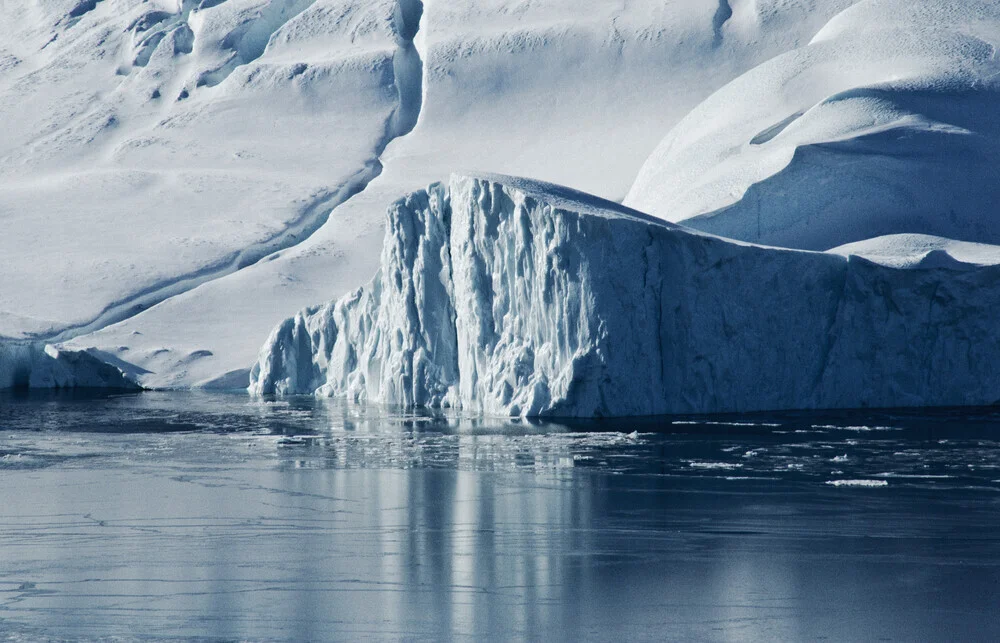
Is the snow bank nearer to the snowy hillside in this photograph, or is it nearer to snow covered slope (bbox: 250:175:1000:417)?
the snowy hillside

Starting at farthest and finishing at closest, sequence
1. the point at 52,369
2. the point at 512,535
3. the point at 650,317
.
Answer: the point at 52,369
the point at 650,317
the point at 512,535

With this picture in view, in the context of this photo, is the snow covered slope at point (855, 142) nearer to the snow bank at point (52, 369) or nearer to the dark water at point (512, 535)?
the dark water at point (512, 535)

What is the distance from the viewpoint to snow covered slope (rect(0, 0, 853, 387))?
44812 mm

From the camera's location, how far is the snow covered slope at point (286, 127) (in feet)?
147

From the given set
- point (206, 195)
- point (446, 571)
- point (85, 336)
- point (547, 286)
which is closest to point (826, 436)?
point (547, 286)

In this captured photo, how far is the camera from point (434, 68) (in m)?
57.4

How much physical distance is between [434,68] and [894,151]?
1177 inches

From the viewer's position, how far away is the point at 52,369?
35906 millimetres

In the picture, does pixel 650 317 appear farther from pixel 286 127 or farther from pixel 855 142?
pixel 286 127

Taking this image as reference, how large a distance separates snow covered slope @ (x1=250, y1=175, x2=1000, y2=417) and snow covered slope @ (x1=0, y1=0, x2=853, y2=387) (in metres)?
Result: 14.4

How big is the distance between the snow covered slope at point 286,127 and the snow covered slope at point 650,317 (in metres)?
14.4

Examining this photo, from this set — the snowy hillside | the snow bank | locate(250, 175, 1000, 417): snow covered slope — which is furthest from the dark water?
the snow bank

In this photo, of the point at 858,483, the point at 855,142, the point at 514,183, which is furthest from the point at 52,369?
the point at 858,483

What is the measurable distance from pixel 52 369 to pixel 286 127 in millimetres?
23183
